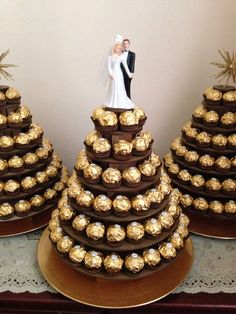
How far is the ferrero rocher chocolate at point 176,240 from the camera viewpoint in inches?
35.9

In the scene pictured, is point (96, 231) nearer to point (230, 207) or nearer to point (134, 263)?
point (134, 263)

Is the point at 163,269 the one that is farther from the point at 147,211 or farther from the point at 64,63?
the point at 64,63

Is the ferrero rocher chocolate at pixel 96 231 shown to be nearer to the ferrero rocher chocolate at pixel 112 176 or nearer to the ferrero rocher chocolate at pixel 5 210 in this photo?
the ferrero rocher chocolate at pixel 112 176

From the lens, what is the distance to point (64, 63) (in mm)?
1323

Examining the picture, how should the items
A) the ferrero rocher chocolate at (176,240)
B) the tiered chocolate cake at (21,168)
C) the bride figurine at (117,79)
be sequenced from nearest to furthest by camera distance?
the bride figurine at (117,79) < the ferrero rocher chocolate at (176,240) < the tiered chocolate cake at (21,168)

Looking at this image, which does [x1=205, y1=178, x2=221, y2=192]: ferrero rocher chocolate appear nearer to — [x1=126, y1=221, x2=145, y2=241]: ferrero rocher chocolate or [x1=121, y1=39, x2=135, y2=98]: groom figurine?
[x1=126, y1=221, x2=145, y2=241]: ferrero rocher chocolate

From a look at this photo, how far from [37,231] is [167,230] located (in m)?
0.48

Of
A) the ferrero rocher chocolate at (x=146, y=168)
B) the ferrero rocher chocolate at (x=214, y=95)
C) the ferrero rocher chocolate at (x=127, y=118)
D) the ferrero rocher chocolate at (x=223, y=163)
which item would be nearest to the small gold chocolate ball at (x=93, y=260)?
the ferrero rocher chocolate at (x=146, y=168)

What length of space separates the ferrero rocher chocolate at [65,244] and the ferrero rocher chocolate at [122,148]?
0.28m

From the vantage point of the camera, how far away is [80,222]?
87 cm

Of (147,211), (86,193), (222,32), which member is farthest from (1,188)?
(222,32)

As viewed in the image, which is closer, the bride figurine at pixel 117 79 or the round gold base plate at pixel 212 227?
the bride figurine at pixel 117 79

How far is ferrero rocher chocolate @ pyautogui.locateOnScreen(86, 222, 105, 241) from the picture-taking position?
2.76ft

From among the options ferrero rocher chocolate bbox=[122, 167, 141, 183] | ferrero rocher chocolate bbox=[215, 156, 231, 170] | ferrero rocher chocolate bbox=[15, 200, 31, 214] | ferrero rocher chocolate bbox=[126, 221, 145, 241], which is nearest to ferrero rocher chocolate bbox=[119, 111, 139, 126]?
ferrero rocher chocolate bbox=[122, 167, 141, 183]
